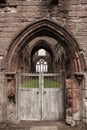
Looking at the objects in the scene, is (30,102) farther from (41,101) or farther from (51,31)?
(51,31)

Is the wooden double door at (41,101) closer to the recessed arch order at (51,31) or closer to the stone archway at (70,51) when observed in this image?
the stone archway at (70,51)

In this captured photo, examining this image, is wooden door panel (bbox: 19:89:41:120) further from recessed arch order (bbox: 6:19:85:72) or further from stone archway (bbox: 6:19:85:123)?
recessed arch order (bbox: 6:19:85:72)

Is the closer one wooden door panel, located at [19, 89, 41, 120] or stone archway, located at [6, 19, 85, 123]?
stone archway, located at [6, 19, 85, 123]

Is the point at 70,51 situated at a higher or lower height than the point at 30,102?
higher

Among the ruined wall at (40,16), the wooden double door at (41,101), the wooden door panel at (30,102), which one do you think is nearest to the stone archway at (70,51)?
the ruined wall at (40,16)

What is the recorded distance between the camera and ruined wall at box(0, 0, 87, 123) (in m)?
7.83

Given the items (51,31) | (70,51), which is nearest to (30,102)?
(70,51)

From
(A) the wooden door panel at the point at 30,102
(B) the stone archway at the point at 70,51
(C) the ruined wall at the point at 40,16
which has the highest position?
(C) the ruined wall at the point at 40,16

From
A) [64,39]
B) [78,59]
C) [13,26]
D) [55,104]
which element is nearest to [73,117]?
[55,104]

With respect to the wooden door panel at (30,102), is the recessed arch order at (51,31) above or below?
above

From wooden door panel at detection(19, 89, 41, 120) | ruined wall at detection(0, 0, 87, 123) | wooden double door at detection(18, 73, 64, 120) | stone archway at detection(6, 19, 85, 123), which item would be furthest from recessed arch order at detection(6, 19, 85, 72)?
wooden door panel at detection(19, 89, 41, 120)

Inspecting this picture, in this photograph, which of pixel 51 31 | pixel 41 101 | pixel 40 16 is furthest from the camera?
pixel 41 101

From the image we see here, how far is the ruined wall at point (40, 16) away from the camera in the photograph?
783cm

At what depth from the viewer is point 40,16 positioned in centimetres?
788
